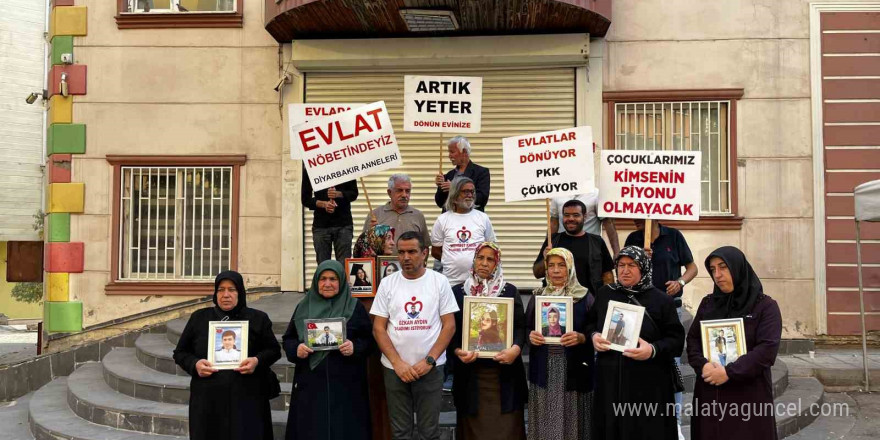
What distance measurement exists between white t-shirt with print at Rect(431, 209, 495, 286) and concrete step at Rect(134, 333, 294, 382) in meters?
2.12

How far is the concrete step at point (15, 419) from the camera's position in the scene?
8078 mm

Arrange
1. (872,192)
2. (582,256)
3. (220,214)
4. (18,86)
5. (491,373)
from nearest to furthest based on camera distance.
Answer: (491,373), (582,256), (872,192), (220,214), (18,86)

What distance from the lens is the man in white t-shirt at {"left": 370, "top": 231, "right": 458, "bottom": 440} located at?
5.51 metres

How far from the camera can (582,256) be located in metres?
6.36

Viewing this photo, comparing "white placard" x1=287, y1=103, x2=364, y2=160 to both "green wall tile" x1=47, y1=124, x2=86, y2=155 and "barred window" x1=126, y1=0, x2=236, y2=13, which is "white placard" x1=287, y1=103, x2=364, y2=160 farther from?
"green wall tile" x1=47, y1=124, x2=86, y2=155

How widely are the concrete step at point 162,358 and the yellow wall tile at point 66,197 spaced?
8.79 ft

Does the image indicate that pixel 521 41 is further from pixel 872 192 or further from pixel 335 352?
pixel 335 352

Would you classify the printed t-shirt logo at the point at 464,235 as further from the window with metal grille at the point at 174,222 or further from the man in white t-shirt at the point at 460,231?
the window with metal grille at the point at 174,222

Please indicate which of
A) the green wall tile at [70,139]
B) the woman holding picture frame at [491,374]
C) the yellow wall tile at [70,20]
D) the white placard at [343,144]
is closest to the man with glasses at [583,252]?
the woman holding picture frame at [491,374]

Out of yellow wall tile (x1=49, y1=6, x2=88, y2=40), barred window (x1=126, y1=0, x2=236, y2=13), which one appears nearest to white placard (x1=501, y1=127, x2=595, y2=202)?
barred window (x1=126, y1=0, x2=236, y2=13)

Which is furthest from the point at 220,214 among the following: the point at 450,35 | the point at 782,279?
the point at 782,279

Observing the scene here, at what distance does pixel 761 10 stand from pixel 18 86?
27.1 m

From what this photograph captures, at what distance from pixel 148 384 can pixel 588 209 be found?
4727 millimetres

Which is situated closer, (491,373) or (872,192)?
(491,373)
